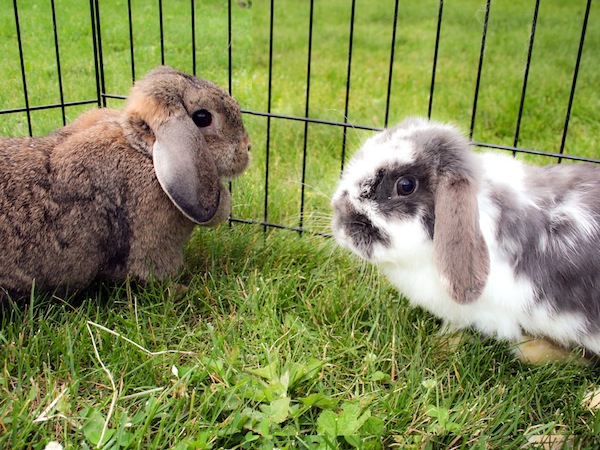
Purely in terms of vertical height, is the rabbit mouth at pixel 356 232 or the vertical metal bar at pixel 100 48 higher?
the vertical metal bar at pixel 100 48

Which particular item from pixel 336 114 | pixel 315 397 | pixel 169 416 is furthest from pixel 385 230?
pixel 336 114

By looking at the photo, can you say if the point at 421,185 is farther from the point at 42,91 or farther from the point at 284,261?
the point at 42,91

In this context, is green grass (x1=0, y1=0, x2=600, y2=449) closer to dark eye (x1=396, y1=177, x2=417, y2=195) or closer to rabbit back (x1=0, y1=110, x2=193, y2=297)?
rabbit back (x1=0, y1=110, x2=193, y2=297)

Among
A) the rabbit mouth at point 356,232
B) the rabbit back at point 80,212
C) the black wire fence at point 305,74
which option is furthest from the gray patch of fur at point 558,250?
the rabbit back at point 80,212

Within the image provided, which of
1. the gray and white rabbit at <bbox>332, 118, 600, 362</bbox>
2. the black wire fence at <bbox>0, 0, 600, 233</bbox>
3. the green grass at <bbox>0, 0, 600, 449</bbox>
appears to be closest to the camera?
the green grass at <bbox>0, 0, 600, 449</bbox>

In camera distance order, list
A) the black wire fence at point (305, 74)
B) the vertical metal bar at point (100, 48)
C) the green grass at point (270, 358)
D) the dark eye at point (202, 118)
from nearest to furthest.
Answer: the green grass at point (270, 358), the dark eye at point (202, 118), the vertical metal bar at point (100, 48), the black wire fence at point (305, 74)

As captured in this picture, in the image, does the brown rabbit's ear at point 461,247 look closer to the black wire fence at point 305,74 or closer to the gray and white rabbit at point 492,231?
the gray and white rabbit at point 492,231

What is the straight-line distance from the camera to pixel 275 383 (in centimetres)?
194

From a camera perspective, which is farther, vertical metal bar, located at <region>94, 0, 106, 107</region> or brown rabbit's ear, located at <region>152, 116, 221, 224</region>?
vertical metal bar, located at <region>94, 0, 106, 107</region>

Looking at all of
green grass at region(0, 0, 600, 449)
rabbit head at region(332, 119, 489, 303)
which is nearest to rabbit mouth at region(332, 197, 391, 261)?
rabbit head at region(332, 119, 489, 303)

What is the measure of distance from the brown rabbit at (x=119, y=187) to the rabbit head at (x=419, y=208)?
59 cm

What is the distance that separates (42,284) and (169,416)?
812mm

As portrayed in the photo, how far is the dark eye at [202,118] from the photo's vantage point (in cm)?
245

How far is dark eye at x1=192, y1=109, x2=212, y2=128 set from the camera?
8.05ft
